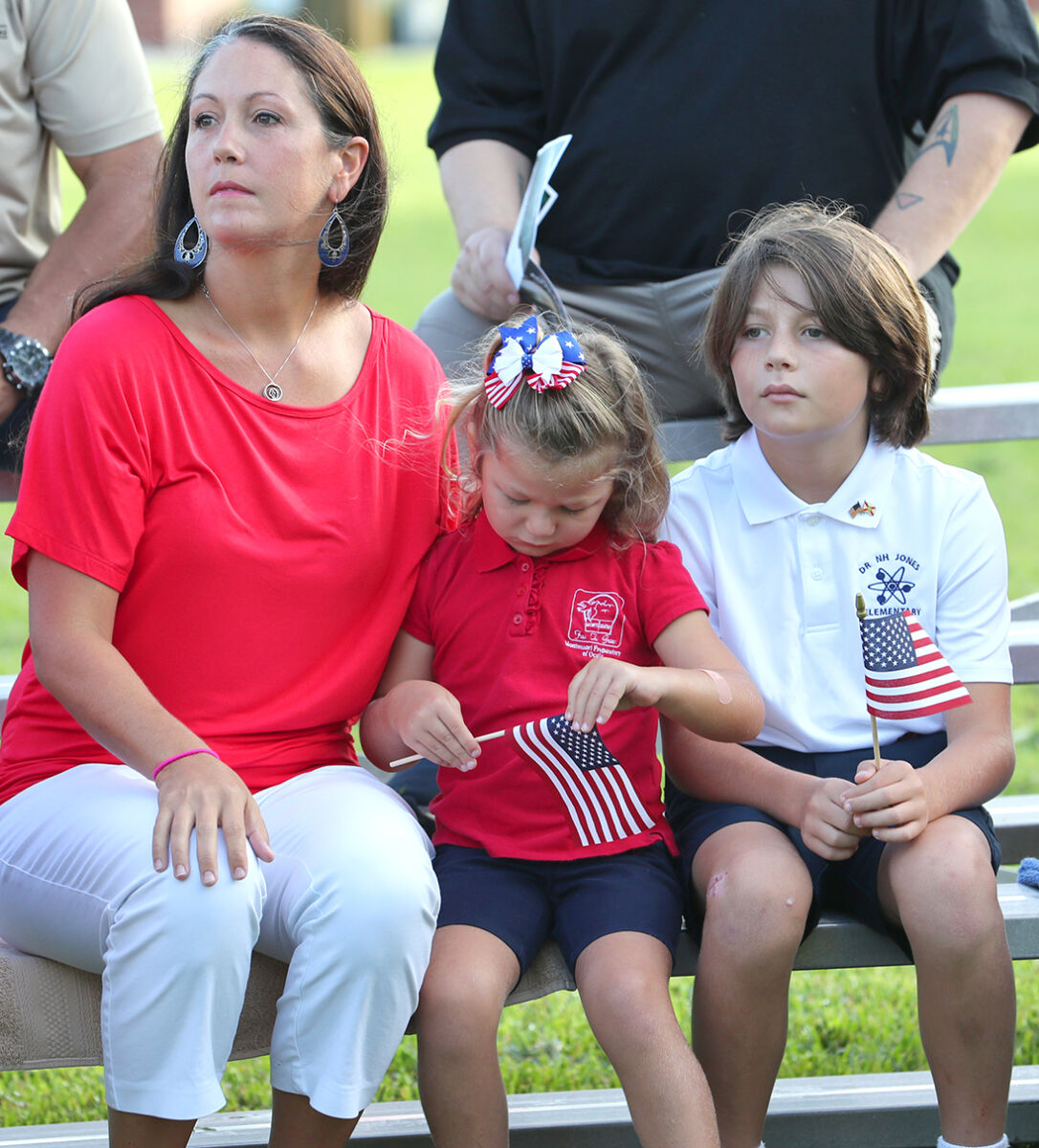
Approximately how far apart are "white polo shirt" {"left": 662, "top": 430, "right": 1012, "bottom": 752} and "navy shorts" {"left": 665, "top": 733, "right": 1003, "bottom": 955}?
0.02m

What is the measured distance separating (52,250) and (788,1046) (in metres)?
2.21

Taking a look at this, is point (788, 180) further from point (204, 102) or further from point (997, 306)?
point (997, 306)

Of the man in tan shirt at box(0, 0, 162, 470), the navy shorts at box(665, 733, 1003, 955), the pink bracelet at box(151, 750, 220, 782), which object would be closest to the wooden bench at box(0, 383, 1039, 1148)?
the navy shorts at box(665, 733, 1003, 955)

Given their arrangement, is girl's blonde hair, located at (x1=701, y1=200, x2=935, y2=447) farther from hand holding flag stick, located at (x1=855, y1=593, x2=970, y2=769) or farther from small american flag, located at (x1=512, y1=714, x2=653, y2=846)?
small american flag, located at (x1=512, y1=714, x2=653, y2=846)

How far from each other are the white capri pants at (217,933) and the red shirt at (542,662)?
0.22 m

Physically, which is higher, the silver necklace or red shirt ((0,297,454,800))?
the silver necklace

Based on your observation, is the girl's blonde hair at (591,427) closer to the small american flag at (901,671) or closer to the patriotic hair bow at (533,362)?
the patriotic hair bow at (533,362)

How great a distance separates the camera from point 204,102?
232 centimetres

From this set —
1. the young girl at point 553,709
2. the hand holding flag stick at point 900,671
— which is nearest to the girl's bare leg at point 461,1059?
the young girl at point 553,709

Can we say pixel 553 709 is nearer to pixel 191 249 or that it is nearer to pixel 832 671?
pixel 832 671

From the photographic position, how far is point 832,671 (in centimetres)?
248

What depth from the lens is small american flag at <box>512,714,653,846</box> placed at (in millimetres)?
2238

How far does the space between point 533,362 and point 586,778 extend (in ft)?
2.03

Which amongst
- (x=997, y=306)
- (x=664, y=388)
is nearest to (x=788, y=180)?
(x=664, y=388)
